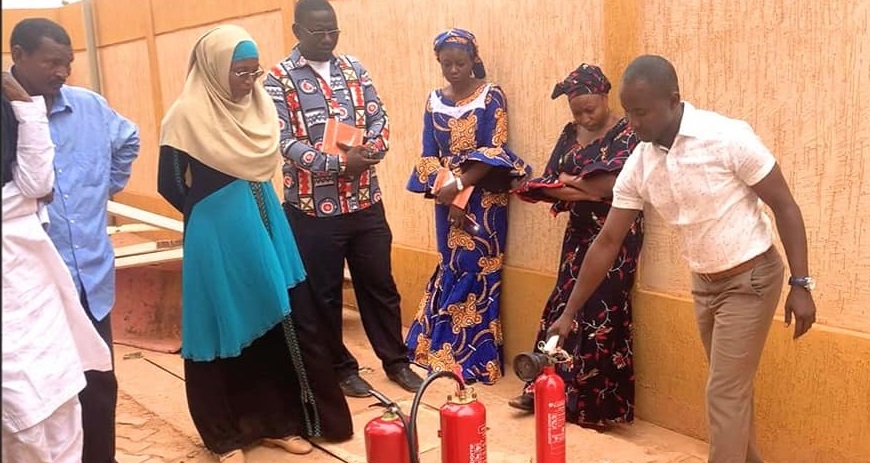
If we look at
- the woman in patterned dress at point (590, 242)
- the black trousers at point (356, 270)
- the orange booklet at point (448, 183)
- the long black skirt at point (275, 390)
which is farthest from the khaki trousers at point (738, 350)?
the black trousers at point (356, 270)

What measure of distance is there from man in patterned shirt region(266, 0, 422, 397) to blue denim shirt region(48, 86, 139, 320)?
2.93 feet

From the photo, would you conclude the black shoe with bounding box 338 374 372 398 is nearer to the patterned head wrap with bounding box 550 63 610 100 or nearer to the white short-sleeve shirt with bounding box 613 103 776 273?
the patterned head wrap with bounding box 550 63 610 100

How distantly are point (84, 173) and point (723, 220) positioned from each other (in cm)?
237

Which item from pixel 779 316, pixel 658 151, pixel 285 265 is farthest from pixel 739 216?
pixel 285 265

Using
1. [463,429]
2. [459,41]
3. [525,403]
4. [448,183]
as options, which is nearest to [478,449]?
[463,429]

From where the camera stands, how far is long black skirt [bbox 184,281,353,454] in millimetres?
3457

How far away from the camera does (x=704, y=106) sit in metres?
3.53

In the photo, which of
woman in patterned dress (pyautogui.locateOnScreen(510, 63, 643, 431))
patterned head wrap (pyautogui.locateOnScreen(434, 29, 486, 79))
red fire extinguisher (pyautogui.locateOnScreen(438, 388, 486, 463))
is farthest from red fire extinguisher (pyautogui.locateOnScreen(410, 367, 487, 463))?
patterned head wrap (pyautogui.locateOnScreen(434, 29, 486, 79))

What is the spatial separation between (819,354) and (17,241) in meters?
2.97

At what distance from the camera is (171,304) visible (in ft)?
18.9

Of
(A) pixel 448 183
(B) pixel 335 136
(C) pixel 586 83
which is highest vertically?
(C) pixel 586 83

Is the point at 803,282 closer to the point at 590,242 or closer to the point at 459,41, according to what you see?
the point at 590,242

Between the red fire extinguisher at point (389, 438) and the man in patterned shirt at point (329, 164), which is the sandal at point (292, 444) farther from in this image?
the red fire extinguisher at point (389, 438)

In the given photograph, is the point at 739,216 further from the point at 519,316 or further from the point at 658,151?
the point at 519,316
